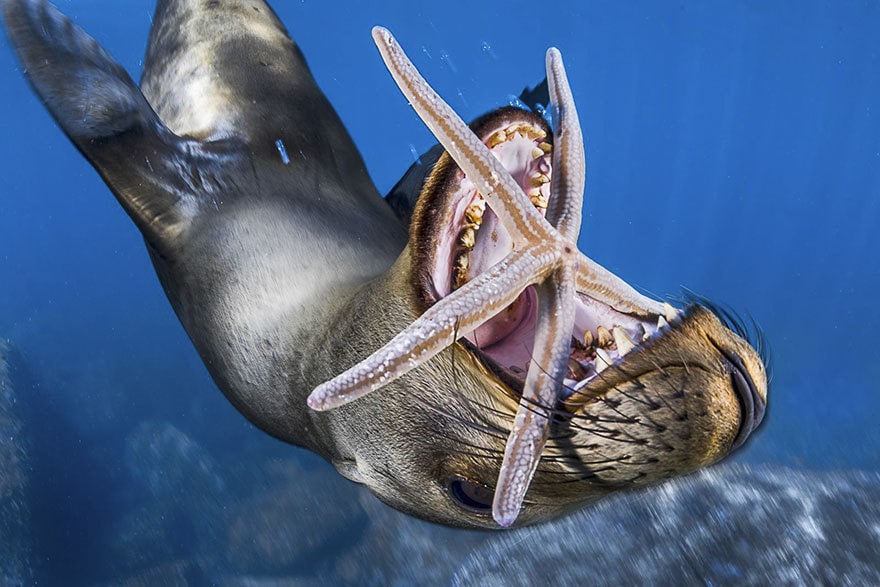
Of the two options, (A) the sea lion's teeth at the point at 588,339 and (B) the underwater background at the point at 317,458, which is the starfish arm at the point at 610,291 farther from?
(B) the underwater background at the point at 317,458

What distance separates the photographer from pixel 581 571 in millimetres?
4918

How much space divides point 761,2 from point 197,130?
3.83m

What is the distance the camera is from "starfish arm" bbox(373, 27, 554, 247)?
144 cm

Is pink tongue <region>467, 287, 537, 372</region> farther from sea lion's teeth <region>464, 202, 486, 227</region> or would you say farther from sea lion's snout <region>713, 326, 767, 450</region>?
sea lion's snout <region>713, 326, 767, 450</region>

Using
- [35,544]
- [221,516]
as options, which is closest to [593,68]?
[221,516]

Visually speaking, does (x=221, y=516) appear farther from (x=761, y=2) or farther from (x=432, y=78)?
(x=761, y=2)

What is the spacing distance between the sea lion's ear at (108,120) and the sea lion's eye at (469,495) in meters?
1.25

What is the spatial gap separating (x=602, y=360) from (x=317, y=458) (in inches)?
163

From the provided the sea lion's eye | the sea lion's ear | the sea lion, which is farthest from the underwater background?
the sea lion's eye

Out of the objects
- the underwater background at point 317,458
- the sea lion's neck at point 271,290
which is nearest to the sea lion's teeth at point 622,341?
the sea lion's neck at point 271,290

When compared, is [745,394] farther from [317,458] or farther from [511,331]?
[317,458]

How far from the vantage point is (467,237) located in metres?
1.82

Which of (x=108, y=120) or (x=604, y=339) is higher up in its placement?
(x=604, y=339)

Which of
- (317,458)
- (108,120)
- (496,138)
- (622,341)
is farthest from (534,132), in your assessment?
A: (317,458)
